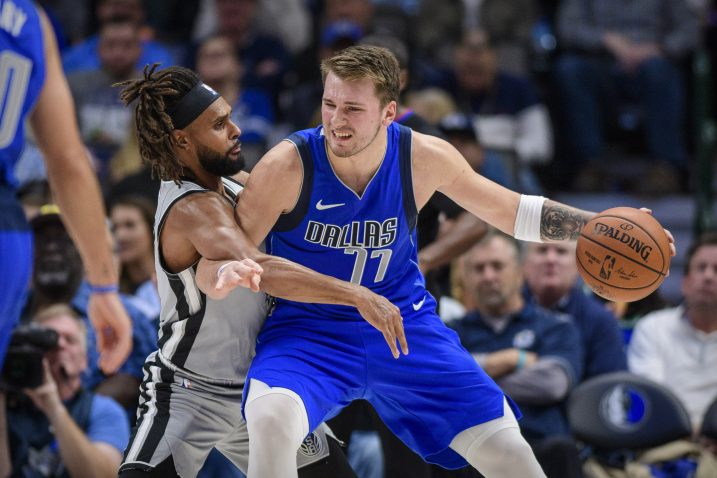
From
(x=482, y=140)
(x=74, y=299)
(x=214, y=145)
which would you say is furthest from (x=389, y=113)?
(x=482, y=140)

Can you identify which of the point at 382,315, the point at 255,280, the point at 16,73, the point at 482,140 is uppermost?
the point at 16,73

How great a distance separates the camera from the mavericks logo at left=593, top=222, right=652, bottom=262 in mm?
4270

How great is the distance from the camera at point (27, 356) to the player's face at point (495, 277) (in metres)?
2.49

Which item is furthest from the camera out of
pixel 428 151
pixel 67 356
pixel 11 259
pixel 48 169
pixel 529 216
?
pixel 67 356

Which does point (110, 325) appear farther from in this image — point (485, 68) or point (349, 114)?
point (485, 68)

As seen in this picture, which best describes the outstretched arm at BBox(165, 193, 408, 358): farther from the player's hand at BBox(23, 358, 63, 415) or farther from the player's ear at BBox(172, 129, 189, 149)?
the player's hand at BBox(23, 358, 63, 415)

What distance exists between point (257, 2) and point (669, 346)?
5497 millimetres

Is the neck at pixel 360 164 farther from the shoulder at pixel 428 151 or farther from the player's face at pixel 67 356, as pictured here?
the player's face at pixel 67 356

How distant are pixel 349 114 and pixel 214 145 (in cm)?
53

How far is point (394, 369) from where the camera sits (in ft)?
13.5

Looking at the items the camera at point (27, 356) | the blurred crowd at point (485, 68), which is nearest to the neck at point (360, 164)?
the camera at point (27, 356)

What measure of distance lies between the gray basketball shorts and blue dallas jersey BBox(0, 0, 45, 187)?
0.95m

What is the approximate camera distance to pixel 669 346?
22.9ft

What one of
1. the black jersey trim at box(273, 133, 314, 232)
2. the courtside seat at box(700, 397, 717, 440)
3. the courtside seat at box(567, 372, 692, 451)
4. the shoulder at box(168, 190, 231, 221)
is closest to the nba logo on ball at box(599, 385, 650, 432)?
the courtside seat at box(567, 372, 692, 451)
